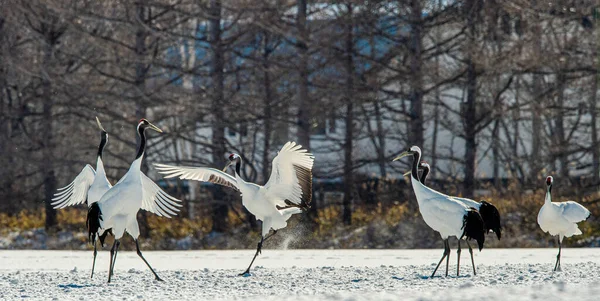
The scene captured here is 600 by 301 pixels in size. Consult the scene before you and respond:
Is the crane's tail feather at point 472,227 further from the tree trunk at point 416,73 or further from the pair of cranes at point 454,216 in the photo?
the tree trunk at point 416,73

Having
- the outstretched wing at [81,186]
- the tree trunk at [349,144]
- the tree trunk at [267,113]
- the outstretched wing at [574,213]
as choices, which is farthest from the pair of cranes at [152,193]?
the tree trunk at [267,113]

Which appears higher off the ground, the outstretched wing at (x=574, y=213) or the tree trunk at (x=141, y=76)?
the tree trunk at (x=141, y=76)

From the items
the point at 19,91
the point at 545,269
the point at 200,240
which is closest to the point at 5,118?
the point at 19,91

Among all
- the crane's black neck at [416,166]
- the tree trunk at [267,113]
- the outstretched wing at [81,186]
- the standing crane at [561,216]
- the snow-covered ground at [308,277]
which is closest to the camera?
the snow-covered ground at [308,277]

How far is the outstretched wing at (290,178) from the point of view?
39.5ft

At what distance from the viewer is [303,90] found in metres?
21.2

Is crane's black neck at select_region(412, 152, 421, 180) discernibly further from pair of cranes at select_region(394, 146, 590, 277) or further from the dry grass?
the dry grass

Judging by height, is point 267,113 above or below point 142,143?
above

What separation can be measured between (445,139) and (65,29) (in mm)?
13248

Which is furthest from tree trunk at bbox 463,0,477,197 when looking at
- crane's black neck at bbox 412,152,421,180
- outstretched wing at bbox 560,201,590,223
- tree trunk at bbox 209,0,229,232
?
outstretched wing at bbox 560,201,590,223

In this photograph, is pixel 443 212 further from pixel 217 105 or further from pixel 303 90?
pixel 217 105

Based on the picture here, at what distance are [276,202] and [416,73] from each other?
8.40m

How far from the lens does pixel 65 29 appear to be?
75.6 ft

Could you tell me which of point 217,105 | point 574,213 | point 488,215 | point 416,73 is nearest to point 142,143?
point 488,215
